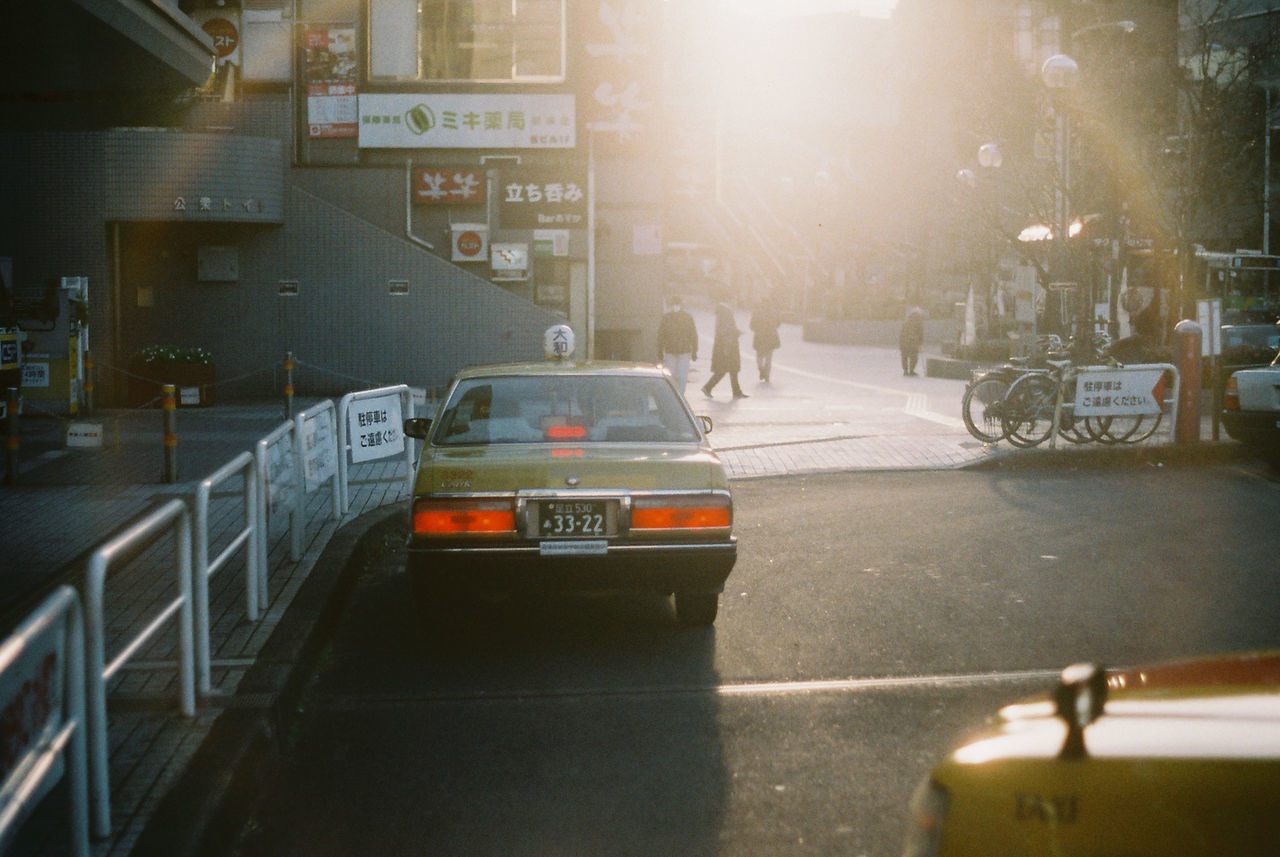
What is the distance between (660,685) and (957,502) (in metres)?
6.12

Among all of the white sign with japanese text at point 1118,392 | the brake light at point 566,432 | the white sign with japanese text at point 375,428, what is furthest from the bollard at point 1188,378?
the brake light at point 566,432

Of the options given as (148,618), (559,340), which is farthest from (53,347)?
(148,618)

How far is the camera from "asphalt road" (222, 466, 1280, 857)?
463 centimetres

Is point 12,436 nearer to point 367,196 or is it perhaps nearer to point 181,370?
point 181,370

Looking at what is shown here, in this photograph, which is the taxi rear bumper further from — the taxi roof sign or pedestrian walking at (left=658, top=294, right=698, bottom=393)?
pedestrian walking at (left=658, top=294, right=698, bottom=393)

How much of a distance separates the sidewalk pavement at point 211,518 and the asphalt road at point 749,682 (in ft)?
1.11

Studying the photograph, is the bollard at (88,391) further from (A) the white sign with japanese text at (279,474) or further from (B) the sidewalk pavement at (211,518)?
(A) the white sign with japanese text at (279,474)

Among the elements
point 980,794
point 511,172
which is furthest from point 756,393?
point 980,794

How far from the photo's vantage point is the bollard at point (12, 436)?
11500 millimetres

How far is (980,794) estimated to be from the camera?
2406 millimetres

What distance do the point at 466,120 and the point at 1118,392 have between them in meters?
13.9

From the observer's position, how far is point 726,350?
75.2 ft

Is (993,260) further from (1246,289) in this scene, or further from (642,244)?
(642,244)

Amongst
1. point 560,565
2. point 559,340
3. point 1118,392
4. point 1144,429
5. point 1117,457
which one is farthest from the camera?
point 1144,429
